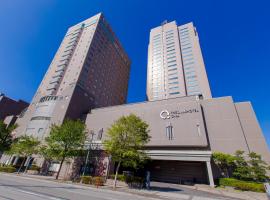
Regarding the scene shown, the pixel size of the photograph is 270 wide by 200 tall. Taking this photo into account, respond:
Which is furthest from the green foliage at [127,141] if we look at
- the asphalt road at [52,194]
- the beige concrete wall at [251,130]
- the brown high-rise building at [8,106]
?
the brown high-rise building at [8,106]

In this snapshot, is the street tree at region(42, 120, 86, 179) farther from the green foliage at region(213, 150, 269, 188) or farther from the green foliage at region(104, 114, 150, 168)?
the green foliage at region(213, 150, 269, 188)

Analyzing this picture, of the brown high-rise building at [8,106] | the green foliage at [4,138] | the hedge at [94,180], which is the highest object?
the brown high-rise building at [8,106]

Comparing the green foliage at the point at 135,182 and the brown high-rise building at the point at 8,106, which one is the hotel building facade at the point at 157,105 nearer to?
the green foliage at the point at 135,182

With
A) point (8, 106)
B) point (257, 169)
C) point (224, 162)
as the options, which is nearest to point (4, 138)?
point (8, 106)

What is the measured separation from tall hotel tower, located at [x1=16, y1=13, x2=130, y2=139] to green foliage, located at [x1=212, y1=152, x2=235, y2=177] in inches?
1488

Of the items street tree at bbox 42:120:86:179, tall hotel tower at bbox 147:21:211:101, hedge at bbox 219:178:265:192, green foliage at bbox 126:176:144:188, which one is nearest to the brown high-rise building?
street tree at bbox 42:120:86:179

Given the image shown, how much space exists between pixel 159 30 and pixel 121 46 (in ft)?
90.1

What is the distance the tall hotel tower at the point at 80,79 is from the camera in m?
46.6

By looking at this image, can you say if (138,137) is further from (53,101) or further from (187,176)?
(53,101)

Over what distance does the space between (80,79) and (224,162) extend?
52002mm

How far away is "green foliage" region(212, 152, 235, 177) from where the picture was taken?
1005 inches

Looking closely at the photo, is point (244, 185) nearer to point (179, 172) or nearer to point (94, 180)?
point (179, 172)

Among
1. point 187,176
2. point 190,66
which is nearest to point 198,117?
point 187,176

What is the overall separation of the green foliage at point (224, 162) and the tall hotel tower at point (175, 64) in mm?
40365
